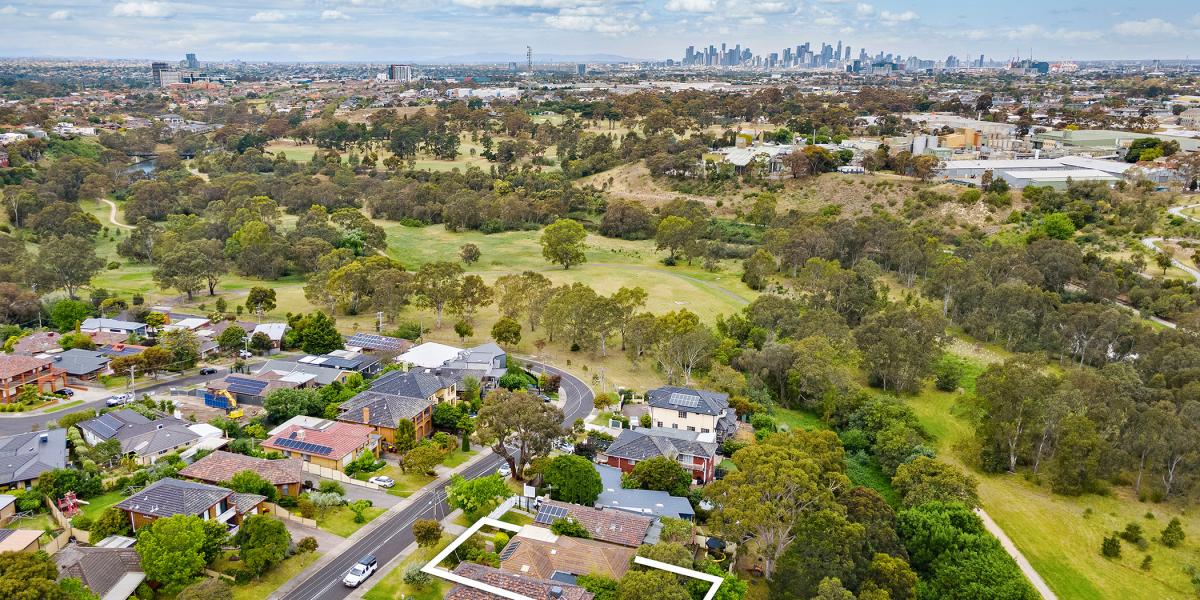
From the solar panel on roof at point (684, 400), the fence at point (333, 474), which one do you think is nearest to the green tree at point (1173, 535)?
the solar panel on roof at point (684, 400)

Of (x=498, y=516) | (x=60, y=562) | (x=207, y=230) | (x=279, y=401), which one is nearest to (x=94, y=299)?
(x=207, y=230)

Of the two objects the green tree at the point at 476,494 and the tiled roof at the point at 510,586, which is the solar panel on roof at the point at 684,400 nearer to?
the green tree at the point at 476,494

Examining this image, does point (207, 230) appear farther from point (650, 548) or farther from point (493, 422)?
point (650, 548)

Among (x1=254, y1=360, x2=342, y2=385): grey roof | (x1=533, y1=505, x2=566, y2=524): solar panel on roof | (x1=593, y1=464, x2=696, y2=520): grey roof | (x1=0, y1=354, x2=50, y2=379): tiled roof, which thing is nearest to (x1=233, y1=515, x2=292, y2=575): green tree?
(x1=533, y1=505, x2=566, y2=524): solar panel on roof

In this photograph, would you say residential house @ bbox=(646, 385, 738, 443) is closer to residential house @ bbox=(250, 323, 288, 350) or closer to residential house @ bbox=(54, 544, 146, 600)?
residential house @ bbox=(54, 544, 146, 600)

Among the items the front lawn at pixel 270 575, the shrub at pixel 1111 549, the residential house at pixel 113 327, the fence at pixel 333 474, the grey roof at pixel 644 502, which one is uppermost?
the residential house at pixel 113 327

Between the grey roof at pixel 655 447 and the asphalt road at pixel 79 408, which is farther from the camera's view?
the asphalt road at pixel 79 408
